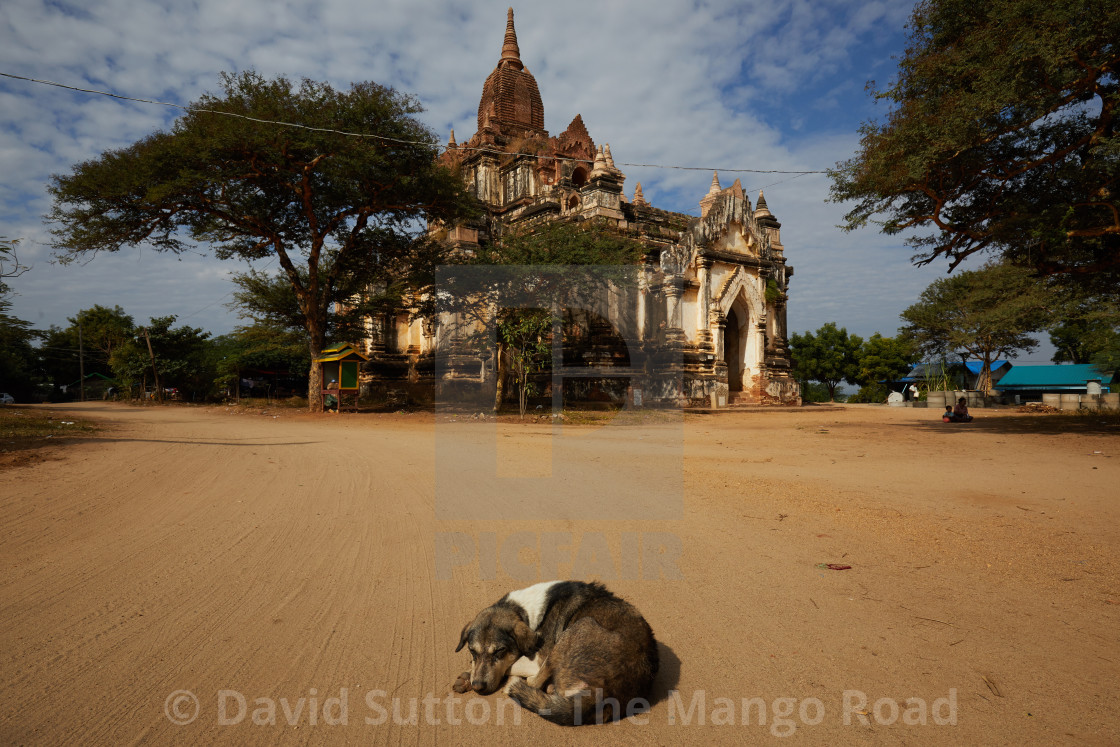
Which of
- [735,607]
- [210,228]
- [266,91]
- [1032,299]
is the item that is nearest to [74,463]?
[735,607]

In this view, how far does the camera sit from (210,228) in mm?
17922

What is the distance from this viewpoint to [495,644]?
265cm

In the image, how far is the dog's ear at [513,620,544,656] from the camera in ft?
8.90

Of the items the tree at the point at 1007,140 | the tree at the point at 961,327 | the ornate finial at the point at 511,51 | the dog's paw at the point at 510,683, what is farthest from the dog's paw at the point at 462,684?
the ornate finial at the point at 511,51

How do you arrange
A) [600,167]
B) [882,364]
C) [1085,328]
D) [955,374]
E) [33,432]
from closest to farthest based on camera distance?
1. [33,432]
2. [600,167]
3. [1085,328]
4. [955,374]
5. [882,364]

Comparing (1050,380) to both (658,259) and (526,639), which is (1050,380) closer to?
(658,259)

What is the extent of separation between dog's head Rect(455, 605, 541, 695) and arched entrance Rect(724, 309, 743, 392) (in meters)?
24.6

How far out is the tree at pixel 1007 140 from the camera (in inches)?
399

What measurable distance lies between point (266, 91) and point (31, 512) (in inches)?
541

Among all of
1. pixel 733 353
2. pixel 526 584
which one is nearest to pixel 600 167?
pixel 733 353

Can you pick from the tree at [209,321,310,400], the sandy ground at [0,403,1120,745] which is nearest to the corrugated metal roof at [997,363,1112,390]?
the sandy ground at [0,403,1120,745]

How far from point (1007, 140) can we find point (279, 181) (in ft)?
60.1
